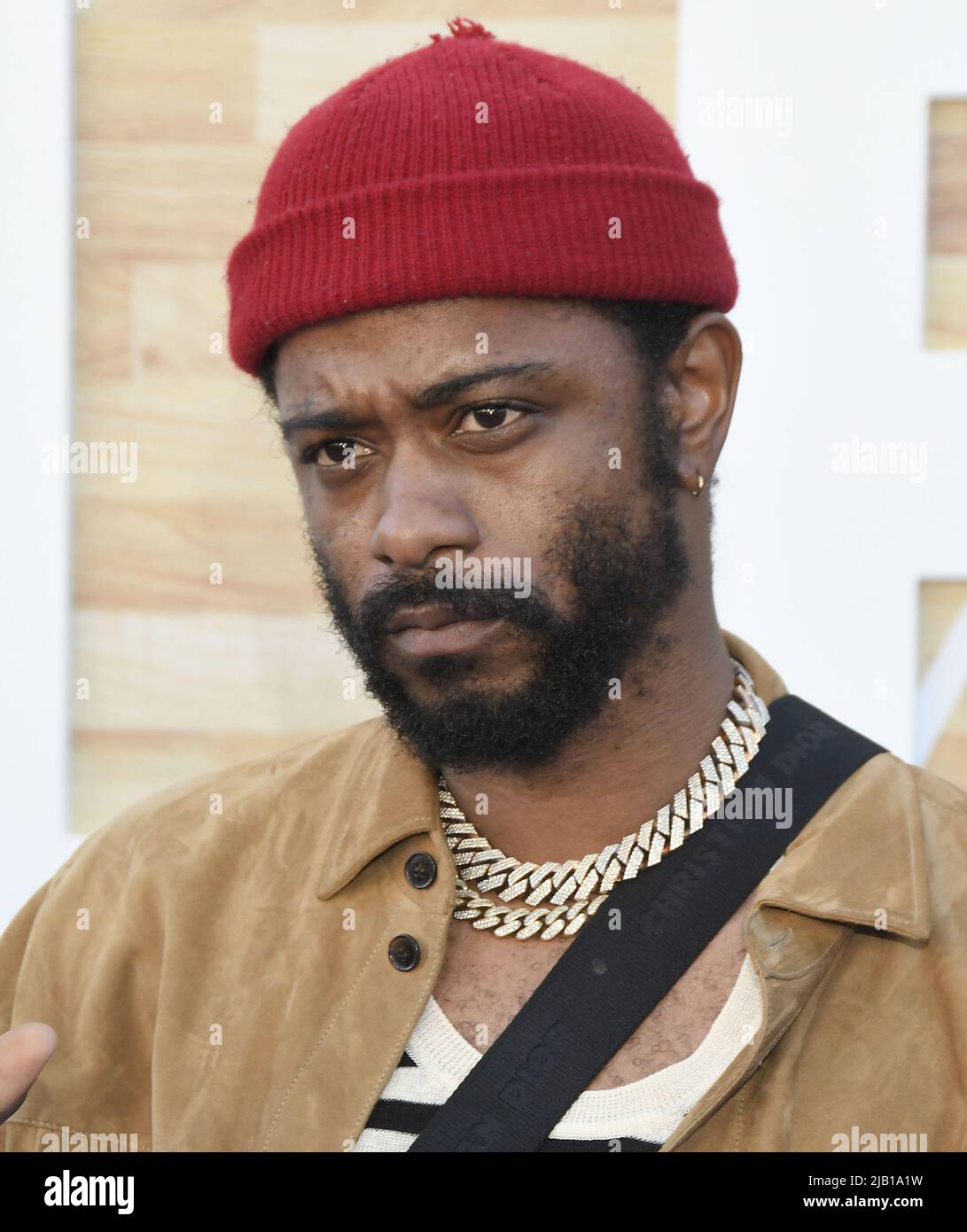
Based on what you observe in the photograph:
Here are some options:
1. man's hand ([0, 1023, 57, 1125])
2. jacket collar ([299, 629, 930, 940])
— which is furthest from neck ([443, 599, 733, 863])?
man's hand ([0, 1023, 57, 1125])

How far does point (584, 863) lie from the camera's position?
2037mm

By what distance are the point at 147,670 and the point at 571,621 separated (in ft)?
4.46

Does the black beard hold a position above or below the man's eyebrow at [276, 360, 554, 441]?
below

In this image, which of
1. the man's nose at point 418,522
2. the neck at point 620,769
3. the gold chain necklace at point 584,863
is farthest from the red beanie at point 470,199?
the gold chain necklace at point 584,863

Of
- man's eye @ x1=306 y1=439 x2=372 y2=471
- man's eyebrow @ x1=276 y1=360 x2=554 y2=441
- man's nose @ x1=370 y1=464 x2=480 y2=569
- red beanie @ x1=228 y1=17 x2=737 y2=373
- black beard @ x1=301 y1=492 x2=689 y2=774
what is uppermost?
red beanie @ x1=228 y1=17 x2=737 y2=373

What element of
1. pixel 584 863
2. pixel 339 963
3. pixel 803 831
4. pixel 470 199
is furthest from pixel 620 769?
pixel 470 199

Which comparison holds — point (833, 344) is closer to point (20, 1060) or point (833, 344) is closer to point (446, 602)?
point (446, 602)

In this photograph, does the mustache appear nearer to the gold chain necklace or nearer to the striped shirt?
the gold chain necklace

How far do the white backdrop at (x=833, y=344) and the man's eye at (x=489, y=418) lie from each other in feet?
3.07

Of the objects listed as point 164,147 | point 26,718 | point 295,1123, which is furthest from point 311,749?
point 164,147

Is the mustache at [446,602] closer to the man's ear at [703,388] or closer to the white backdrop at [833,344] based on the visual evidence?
the man's ear at [703,388]

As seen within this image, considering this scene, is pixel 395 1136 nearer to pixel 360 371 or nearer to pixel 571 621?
pixel 571 621

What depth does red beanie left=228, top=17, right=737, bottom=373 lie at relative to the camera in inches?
74.9

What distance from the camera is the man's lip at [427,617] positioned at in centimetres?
192
